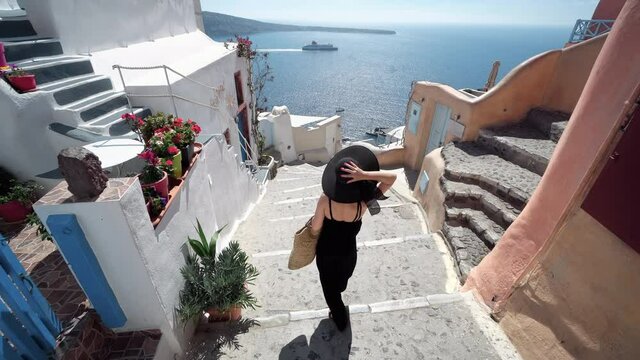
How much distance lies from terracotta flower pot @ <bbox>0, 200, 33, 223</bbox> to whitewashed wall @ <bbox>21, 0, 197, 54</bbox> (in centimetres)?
410

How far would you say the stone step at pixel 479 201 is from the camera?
5782 mm

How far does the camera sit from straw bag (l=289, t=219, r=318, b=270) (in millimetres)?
3475

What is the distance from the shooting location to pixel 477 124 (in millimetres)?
8922

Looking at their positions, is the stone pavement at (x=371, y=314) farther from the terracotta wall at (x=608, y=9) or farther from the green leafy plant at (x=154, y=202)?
the terracotta wall at (x=608, y=9)

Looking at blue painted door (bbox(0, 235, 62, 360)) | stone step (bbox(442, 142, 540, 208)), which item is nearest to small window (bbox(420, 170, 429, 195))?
stone step (bbox(442, 142, 540, 208))

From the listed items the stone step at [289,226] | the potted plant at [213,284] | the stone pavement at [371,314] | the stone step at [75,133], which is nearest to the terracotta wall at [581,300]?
the stone pavement at [371,314]

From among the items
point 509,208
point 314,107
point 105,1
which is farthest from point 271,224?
point 314,107

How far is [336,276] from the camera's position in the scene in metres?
3.62

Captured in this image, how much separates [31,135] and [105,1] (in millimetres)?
5257

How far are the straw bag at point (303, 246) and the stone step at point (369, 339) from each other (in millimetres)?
1028

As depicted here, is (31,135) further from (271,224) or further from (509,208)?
(509,208)

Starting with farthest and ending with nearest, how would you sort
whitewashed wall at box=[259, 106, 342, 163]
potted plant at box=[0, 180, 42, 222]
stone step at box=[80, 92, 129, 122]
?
whitewashed wall at box=[259, 106, 342, 163] < stone step at box=[80, 92, 129, 122] < potted plant at box=[0, 180, 42, 222]

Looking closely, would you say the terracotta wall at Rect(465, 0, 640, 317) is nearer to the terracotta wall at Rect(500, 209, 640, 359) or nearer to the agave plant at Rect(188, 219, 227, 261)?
the terracotta wall at Rect(500, 209, 640, 359)

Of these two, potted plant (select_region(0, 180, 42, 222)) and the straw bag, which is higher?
the straw bag
